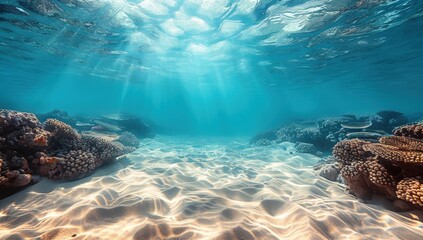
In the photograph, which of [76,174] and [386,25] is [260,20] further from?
[76,174]

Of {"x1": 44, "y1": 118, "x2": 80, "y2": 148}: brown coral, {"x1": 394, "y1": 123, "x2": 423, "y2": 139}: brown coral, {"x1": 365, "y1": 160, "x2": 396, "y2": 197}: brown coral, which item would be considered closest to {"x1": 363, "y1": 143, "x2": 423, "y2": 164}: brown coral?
{"x1": 365, "y1": 160, "x2": 396, "y2": 197}: brown coral

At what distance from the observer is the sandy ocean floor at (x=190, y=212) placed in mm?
3537

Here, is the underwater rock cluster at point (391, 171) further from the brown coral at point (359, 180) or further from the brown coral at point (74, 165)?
the brown coral at point (74, 165)

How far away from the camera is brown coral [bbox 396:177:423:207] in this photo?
385 cm

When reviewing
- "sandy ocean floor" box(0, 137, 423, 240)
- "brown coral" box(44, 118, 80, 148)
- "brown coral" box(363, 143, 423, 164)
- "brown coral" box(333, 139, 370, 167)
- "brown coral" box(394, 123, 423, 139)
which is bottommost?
"sandy ocean floor" box(0, 137, 423, 240)

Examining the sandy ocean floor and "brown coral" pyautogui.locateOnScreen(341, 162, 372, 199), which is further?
"brown coral" pyautogui.locateOnScreen(341, 162, 372, 199)

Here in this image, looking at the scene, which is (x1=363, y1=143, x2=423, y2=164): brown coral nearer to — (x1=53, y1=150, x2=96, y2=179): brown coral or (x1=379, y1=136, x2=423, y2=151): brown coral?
(x1=379, y1=136, x2=423, y2=151): brown coral

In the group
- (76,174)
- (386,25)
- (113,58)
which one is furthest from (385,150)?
(113,58)

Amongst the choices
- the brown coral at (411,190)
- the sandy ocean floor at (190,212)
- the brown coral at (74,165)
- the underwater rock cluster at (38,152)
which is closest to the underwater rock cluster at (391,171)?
the brown coral at (411,190)

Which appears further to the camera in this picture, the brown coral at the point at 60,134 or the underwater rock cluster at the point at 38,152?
the brown coral at the point at 60,134

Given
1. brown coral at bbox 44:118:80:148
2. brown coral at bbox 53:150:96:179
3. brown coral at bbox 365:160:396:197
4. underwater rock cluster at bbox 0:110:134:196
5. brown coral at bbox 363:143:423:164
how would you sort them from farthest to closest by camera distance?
1. brown coral at bbox 44:118:80:148
2. brown coral at bbox 53:150:96:179
3. underwater rock cluster at bbox 0:110:134:196
4. brown coral at bbox 365:160:396:197
5. brown coral at bbox 363:143:423:164

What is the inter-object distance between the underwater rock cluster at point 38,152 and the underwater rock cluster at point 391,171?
7.66m

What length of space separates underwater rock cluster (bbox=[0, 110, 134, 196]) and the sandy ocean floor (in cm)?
37

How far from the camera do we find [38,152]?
6.00 metres
